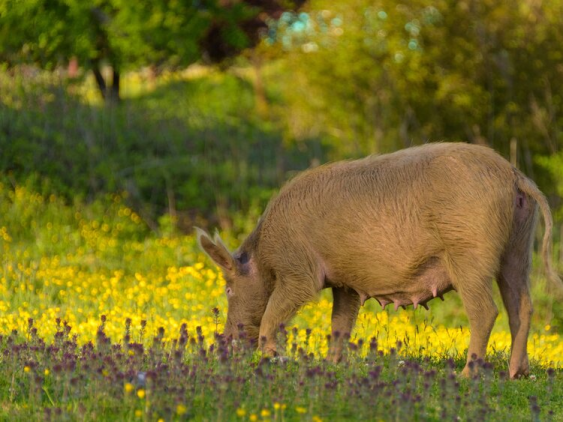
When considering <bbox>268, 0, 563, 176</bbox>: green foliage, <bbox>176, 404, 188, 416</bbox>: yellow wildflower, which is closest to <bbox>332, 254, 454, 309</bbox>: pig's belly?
<bbox>176, 404, 188, 416</bbox>: yellow wildflower

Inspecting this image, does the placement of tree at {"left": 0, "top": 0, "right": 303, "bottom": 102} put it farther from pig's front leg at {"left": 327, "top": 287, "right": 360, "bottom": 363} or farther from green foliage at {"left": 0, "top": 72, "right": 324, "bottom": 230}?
pig's front leg at {"left": 327, "top": 287, "right": 360, "bottom": 363}

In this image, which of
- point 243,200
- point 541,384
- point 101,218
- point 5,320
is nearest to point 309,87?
point 243,200

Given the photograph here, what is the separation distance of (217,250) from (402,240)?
143cm

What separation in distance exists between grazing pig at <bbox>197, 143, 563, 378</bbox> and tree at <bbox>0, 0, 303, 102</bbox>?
9086 millimetres

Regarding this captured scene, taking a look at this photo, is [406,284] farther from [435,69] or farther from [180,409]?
[435,69]

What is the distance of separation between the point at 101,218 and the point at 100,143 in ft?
7.02

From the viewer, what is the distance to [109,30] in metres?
18.1

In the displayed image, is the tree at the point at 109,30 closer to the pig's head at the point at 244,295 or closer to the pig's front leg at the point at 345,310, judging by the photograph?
the pig's head at the point at 244,295

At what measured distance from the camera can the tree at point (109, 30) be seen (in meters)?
16.2

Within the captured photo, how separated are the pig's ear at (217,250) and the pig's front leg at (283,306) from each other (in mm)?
493

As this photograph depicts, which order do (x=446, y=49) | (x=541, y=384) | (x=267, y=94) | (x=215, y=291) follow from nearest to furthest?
(x=541, y=384), (x=215, y=291), (x=446, y=49), (x=267, y=94)

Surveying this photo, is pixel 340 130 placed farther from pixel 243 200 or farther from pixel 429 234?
pixel 429 234

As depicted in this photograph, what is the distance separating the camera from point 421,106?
18688 millimetres

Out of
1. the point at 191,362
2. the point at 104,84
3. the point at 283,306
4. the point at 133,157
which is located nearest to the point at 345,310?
the point at 283,306
